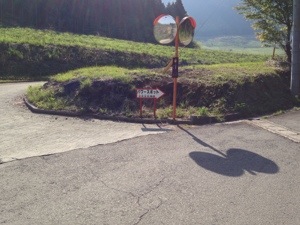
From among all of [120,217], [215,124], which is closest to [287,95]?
[215,124]

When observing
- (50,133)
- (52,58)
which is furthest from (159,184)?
(52,58)

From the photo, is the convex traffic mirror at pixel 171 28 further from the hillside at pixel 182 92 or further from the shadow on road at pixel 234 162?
the shadow on road at pixel 234 162

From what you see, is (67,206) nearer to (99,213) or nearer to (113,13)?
(99,213)

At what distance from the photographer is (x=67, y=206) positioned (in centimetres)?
427

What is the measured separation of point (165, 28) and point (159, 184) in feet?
13.2

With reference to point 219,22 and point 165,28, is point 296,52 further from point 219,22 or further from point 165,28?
point 219,22

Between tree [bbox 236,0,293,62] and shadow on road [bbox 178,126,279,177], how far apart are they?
32.3 feet

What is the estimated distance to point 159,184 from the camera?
4949 mm

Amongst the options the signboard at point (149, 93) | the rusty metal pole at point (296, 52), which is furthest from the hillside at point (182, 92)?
the signboard at point (149, 93)

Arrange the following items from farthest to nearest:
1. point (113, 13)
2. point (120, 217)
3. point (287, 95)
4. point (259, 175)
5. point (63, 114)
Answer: point (113, 13) < point (287, 95) < point (63, 114) < point (259, 175) < point (120, 217)

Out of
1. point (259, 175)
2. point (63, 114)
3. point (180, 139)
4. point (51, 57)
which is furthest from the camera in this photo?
point (51, 57)

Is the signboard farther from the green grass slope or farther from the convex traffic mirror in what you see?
the green grass slope

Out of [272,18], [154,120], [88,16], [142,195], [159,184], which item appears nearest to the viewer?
[142,195]

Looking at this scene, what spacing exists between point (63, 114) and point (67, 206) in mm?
4804
